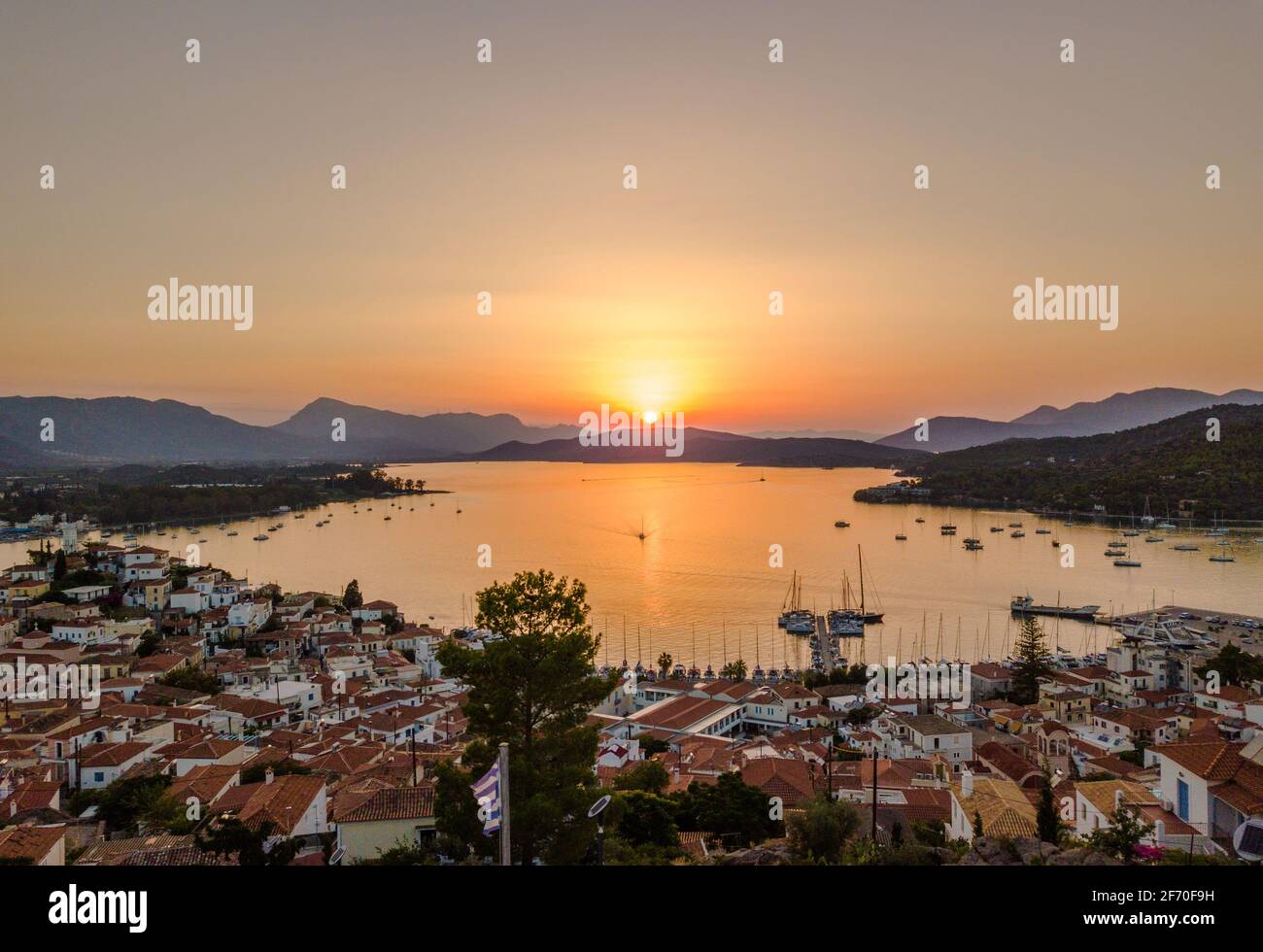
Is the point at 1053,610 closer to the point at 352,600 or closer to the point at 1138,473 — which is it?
the point at 352,600

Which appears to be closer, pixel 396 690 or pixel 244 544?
pixel 396 690

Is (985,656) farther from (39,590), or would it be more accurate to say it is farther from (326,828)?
(39,590)

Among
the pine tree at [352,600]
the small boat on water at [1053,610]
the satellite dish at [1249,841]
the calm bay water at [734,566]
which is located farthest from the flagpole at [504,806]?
the small boat on water at [1053,610]

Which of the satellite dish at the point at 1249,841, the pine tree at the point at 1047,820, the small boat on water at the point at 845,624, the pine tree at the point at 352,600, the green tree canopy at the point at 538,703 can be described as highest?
the green tree canopy at the point at 538,703

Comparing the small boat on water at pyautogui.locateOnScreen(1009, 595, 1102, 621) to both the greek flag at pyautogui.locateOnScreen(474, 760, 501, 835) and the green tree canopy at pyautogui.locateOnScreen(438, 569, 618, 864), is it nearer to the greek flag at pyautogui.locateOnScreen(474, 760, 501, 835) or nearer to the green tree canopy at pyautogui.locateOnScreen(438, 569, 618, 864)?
the green tree canopy at pyautogui.locateOnScreen(438, 569, 618, 864)

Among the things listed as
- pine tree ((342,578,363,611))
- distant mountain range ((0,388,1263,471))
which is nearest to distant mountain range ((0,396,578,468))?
distant mountain range ((0,388,1263,471))

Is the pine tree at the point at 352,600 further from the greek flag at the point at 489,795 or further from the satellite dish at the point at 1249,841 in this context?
the greek flag at the point at 489,795
